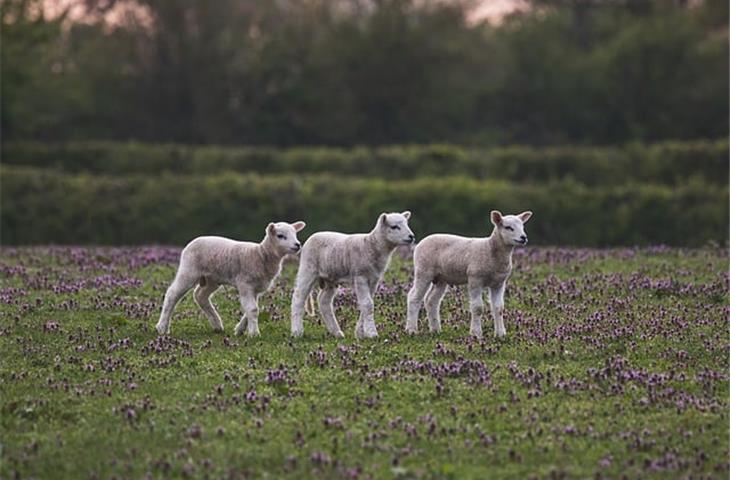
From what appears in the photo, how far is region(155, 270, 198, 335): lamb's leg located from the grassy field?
0.34 meters

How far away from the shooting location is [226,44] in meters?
59.0

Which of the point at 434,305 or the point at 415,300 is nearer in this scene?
the point at 415,300

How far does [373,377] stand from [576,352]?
3.13 metres

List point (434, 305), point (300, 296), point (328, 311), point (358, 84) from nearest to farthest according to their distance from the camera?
point (300, 296) < point (328, 311) < point (434, 305) < point (358, 84)

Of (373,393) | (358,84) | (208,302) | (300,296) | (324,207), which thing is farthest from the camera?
(358,84)

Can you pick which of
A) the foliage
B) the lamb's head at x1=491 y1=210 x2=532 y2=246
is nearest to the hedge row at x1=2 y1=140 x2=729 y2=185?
the foliage

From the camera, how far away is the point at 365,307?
1655 cm

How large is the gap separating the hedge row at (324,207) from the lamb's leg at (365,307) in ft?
60.4

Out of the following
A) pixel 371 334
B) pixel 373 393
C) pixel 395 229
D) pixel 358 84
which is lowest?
pixel 373 393

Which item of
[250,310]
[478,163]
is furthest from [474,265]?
[478,163]

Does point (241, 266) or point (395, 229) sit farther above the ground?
point (395, 229)

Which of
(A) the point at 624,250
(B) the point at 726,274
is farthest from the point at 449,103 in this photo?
(B) the point at 726,274

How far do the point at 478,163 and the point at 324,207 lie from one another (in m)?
8.61

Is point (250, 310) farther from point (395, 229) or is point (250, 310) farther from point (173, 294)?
point (395, 229)
